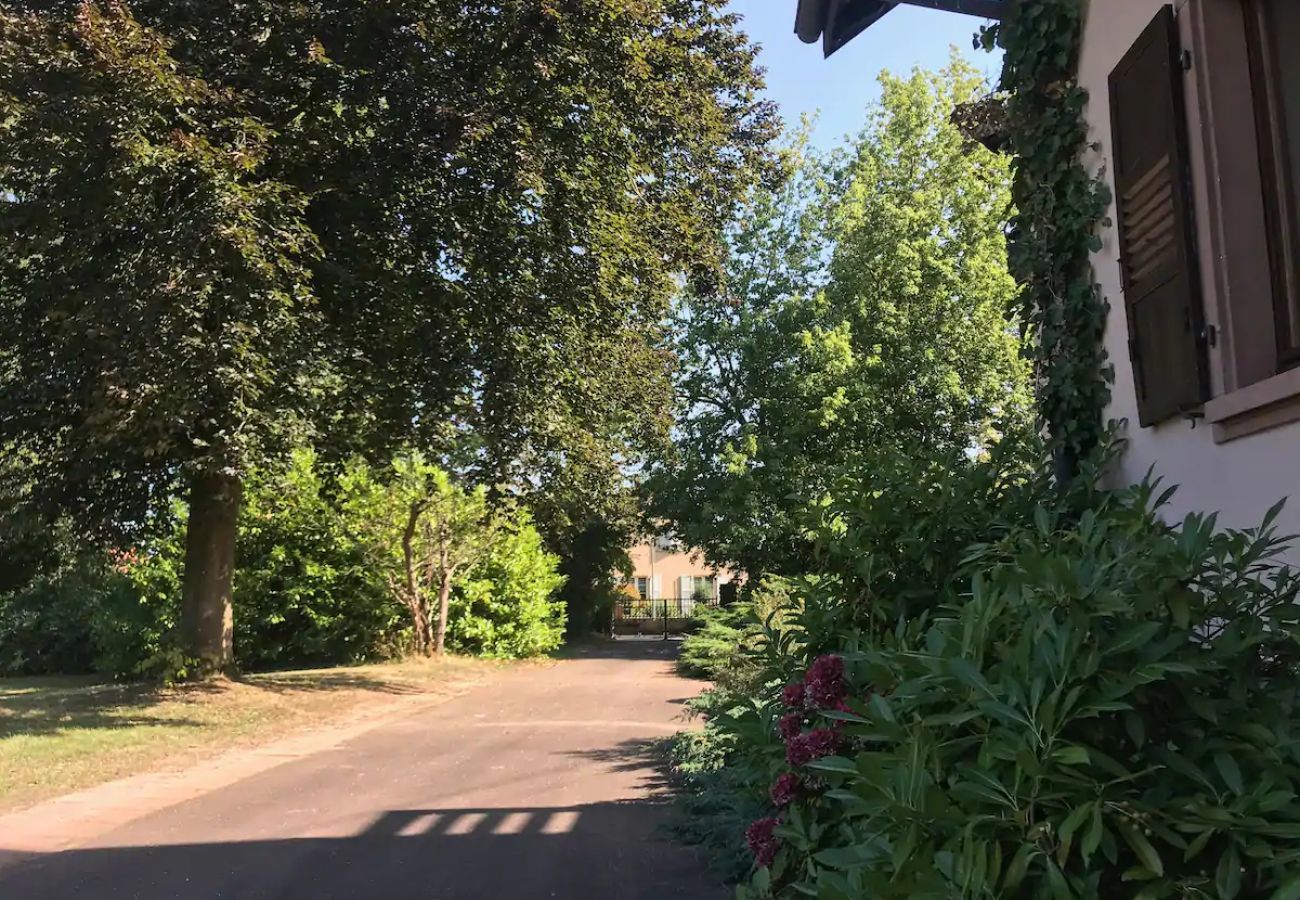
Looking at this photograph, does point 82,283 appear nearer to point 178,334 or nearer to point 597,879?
point 178,334

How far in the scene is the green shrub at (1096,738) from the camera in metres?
1.74

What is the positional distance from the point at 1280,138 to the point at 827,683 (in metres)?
2.41

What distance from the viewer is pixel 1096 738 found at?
1860mm

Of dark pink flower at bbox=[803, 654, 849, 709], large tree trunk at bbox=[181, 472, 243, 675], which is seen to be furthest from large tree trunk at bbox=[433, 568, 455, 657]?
dark pink flower at bbox=[803, 654, 849, 709]

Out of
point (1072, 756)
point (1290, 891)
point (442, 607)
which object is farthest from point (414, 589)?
point (1290, 891)

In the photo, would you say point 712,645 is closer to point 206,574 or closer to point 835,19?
point 206,574

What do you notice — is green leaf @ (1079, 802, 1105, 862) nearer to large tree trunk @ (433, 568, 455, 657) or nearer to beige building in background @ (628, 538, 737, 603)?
large tree trunk @ (433, 568, 455, 657)

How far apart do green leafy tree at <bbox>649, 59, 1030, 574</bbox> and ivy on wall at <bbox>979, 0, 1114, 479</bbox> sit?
16.7 metres

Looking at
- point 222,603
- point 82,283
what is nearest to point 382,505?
point 222,603

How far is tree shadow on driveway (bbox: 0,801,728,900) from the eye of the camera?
17.1 feet

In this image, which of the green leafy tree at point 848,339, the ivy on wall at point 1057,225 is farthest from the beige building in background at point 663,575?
the ivy on wall at point 1057,225

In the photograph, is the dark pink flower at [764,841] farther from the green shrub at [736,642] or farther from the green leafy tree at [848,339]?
the green leafy tree at [848,339]

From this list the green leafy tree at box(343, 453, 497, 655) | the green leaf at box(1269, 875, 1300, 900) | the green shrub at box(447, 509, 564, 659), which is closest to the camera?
the green leaf at box(1269, 875, 1300, 900)

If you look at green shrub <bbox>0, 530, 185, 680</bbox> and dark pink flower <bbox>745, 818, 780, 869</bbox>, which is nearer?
dark pink flower <bbox>745, 818, 780, 869</bbox>
